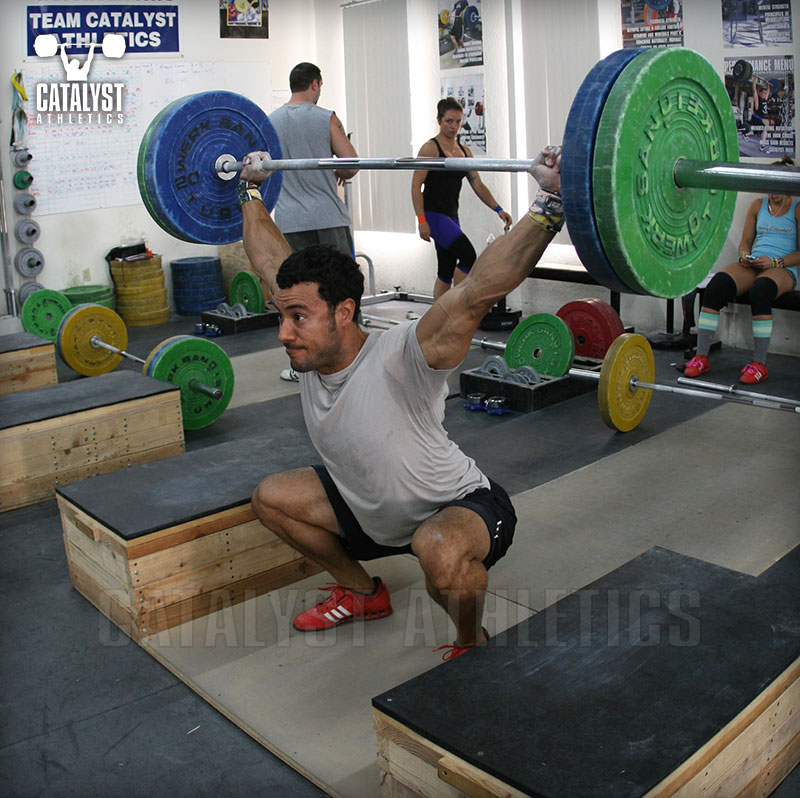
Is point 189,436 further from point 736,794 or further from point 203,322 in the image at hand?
point 736,794

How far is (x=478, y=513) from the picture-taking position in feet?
7.06

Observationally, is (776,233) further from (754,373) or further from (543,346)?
(543,346)

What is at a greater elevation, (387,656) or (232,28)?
(232,28)

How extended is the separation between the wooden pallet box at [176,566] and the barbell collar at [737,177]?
4.72 feet

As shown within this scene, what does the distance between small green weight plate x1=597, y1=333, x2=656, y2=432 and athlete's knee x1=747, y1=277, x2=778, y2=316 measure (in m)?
0.95

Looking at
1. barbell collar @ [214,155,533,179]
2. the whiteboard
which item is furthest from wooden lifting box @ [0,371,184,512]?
the whiteboard

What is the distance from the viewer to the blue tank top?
4.65 meters

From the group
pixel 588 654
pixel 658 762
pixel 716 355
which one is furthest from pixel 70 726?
pixel 716 355

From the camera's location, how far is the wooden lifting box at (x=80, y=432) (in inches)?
135

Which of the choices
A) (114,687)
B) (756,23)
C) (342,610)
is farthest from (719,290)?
(114,687)

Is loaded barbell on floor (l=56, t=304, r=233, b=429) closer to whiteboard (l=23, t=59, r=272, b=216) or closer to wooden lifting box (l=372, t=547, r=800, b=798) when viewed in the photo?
wooden lifting box (l=372, t=547, r=800, b=798)

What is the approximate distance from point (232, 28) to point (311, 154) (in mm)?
3183

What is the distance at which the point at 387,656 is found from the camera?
2361mm

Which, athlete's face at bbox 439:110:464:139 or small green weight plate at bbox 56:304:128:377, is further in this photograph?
athlete's face at bbox 439:110:464:139
